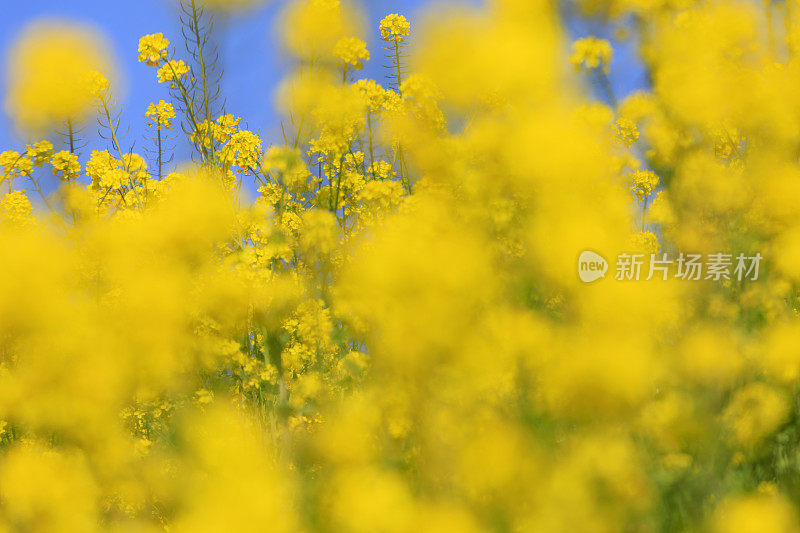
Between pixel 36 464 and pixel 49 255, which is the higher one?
pixel 49 255

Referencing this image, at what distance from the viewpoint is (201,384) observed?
91.4 inches

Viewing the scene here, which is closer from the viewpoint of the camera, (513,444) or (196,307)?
(513,444)

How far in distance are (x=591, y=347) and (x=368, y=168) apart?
1.80 meters

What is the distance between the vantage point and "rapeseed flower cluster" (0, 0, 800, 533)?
135 centimetres

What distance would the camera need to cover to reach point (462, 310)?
1.38 meters

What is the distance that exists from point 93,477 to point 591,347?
1.39 meters

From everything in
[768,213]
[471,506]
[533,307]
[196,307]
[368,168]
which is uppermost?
[368,168]

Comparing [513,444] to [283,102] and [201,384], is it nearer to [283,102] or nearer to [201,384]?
[201,384]

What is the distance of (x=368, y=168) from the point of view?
118 inches

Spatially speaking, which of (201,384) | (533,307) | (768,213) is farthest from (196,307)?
(768,213)

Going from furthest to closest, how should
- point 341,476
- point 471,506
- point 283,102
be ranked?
point 283,102
point 341,476
point 471,506

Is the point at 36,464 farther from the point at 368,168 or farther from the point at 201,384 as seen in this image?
the point at 368,168

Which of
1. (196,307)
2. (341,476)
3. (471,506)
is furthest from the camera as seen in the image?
(196,307)

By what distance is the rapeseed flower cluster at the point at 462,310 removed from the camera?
1354 mm
